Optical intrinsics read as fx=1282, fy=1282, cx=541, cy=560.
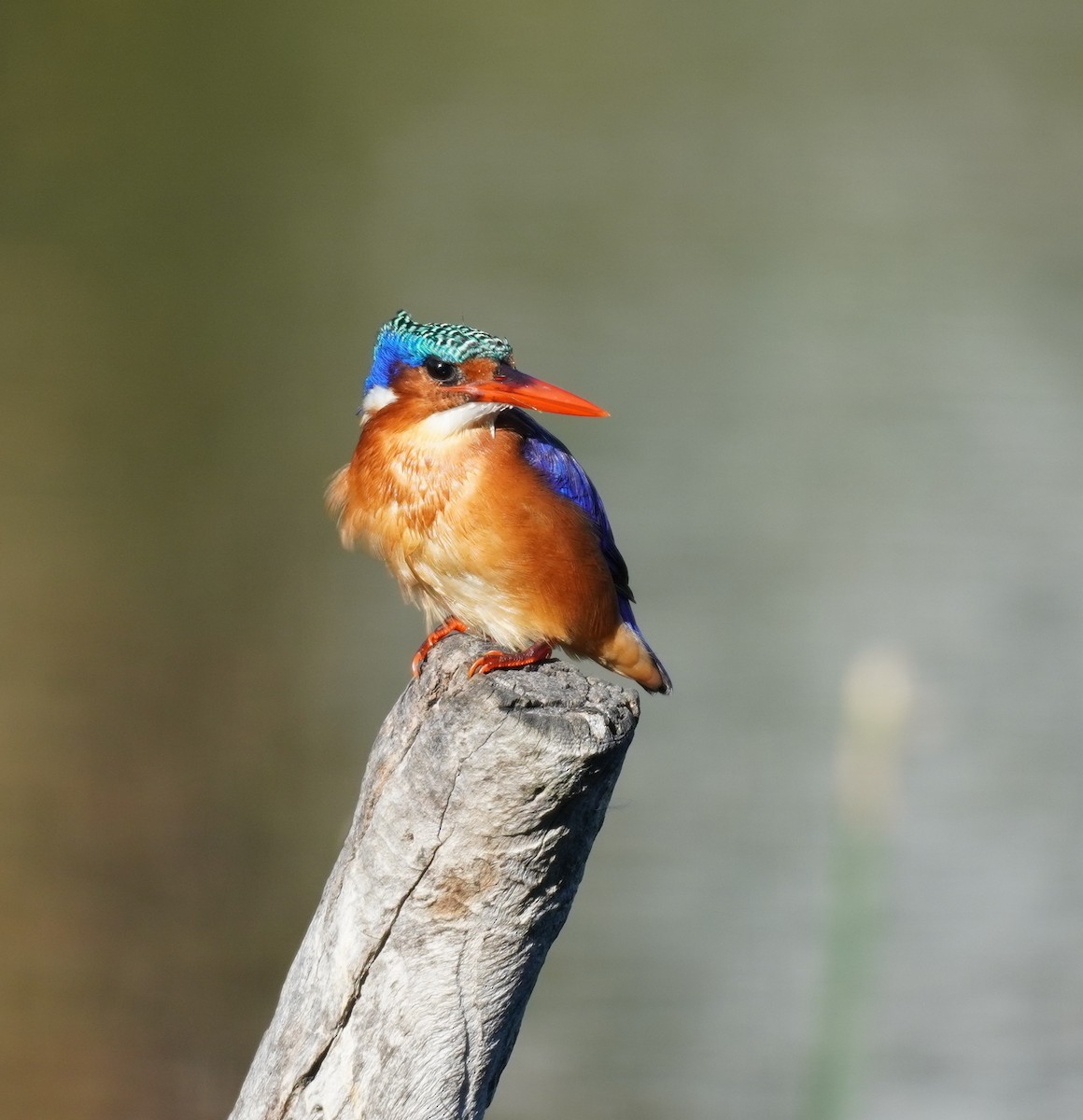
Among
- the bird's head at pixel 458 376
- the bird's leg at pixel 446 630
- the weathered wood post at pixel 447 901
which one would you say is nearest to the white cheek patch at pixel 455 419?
the bird's head at pixel 458 376

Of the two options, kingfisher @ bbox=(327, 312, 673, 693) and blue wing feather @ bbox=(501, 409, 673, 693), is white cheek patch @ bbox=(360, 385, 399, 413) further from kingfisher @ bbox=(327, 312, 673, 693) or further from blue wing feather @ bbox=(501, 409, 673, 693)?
blue wing feather @ bbox=(501, 409, 673, 693)

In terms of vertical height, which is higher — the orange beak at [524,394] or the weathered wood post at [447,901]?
the orange beak at [524,394]

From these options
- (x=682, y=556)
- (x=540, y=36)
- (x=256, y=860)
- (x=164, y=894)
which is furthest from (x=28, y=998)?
(x=540, y=36)

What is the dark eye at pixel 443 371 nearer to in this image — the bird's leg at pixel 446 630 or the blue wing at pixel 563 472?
the blue wing at pixel 563 472

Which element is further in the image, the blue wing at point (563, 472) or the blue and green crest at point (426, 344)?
the blue wing at point (563, 472)

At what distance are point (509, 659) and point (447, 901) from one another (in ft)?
1.34

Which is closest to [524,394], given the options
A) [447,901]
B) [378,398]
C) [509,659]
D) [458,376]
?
[458,376]

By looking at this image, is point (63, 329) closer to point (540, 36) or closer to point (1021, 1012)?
point (540, 36)

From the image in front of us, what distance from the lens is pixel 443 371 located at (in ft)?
6.36

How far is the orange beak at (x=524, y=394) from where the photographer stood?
1839 mm

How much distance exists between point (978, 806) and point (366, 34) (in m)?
2.39

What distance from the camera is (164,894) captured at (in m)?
3.19

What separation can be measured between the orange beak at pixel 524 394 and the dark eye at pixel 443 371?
2cm

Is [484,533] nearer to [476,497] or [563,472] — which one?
[476,497]
